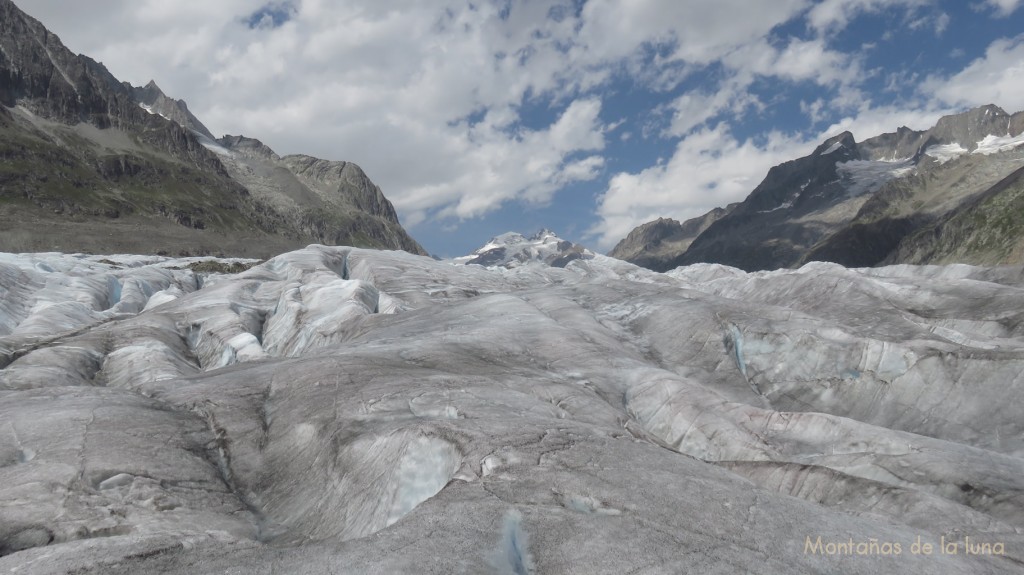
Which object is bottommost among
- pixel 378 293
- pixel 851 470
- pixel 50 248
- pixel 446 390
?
pixel 851 470

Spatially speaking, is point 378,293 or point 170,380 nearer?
point 170,380

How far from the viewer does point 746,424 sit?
2552 cm

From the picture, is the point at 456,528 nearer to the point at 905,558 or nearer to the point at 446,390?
the point at 905,558

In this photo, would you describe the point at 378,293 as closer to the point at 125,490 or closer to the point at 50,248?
the point at 125,490

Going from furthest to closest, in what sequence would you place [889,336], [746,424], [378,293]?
[378,293] < [889,336] < [746,424]

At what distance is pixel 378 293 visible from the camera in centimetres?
5144

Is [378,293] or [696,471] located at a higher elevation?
[378,293]

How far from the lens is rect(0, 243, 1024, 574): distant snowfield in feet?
36.2

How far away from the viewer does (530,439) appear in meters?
15.2

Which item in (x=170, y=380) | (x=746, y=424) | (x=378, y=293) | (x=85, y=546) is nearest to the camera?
(x=85, y=546)

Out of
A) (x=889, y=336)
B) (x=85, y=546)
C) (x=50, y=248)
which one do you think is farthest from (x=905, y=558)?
(x=50, y=248)

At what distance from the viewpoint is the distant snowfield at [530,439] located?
11047 millimetres

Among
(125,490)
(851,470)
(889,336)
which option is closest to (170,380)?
(125,490)

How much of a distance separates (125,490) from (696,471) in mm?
13851
